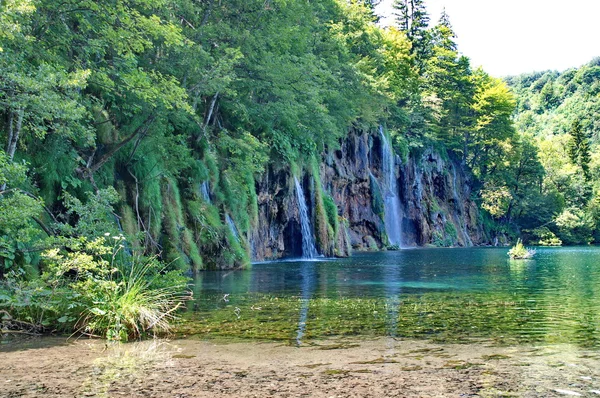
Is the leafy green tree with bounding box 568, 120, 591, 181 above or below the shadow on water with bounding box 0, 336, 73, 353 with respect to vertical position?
above

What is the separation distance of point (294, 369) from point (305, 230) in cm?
2502

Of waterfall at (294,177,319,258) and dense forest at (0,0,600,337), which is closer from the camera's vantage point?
dense forest at (0,0,600,337)

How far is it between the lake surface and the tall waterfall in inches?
1185

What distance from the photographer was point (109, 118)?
15289mm

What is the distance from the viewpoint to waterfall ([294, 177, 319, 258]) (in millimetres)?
30375

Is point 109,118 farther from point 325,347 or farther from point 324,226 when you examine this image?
point 324,226

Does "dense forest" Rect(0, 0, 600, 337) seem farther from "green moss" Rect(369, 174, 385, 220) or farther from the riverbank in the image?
"green moss" Rect(369, 174, 385, 220)

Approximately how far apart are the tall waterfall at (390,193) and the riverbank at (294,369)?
131ft

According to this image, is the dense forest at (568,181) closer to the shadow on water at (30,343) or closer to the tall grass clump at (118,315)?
the tall grass clump at (118,315)

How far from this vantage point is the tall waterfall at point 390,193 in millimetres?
47312

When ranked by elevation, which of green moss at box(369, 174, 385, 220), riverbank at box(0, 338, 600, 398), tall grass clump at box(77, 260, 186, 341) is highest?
green moss at box(369, 174, 385, 220)

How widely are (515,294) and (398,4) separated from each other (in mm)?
57023

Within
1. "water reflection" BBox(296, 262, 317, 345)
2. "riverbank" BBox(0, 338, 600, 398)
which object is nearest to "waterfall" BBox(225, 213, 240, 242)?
"water reflection" BBox(296, 262, 317, 345)

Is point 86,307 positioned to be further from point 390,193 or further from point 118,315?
point 390,193
